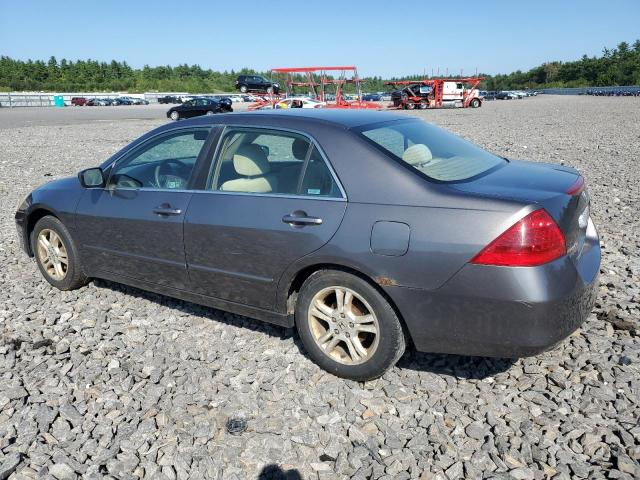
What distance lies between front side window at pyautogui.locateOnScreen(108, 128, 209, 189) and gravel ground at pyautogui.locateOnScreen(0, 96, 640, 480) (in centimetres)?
107

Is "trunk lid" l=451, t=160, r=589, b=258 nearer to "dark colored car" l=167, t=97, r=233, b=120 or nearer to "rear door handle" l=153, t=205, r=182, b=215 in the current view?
"rear door handle" l=153, t=205, r=182, b=215

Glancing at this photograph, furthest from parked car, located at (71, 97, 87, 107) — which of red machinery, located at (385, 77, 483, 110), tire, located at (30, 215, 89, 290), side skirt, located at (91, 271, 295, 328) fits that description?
side skirt, located at (91, 271, 295, 328)

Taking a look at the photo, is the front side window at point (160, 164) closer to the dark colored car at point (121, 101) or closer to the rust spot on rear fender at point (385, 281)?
the rust spot on rear fender at point (385, 281)

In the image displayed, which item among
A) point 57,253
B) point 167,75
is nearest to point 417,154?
point 57,253

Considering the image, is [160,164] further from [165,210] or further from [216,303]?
[216,303]

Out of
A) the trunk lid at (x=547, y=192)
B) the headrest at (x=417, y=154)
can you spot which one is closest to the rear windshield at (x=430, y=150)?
the headrest at (x=417, y=154)

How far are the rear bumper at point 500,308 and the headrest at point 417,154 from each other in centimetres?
78

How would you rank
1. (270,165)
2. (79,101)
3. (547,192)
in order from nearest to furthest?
(547,192)
(270,165)
(79,101)

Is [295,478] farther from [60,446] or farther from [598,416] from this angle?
[598,416]

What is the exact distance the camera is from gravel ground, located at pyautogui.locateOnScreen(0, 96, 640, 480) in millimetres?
2654

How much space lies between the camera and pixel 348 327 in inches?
128

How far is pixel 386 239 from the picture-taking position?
295cm

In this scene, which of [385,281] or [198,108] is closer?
[385,281]

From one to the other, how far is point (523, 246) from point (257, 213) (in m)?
1.59
